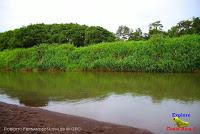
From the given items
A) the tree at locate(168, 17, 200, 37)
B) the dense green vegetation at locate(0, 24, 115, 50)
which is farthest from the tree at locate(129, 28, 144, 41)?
the tree at locate(168, 17, 200, 37)

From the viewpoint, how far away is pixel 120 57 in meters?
25.1

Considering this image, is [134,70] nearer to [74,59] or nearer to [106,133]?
[74,59]

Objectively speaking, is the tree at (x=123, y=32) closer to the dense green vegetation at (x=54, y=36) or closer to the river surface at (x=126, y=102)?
the dense green vegetation at (x=54, y=36)

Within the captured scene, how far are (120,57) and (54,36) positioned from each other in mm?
16962

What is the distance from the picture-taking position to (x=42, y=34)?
129 feet

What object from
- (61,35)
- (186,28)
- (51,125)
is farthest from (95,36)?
(51,125)

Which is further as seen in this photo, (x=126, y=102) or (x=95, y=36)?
(x=95, y=36)

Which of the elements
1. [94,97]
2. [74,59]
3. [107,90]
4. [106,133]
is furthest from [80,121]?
[74,59]

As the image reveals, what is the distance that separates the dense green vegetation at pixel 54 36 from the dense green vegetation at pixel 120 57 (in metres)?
4.56

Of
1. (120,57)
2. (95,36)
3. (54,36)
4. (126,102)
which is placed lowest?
(126,102)

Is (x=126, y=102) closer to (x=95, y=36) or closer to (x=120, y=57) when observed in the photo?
(x=120, y=57)

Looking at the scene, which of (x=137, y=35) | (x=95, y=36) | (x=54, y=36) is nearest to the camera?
(x=95, y=36)

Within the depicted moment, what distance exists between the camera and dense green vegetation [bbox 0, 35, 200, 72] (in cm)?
2114

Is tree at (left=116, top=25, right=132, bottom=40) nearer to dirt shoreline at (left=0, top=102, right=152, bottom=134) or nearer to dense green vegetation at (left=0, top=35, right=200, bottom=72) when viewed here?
dense green vegetation at (left=0, top=35, right=200, bottom=72)
